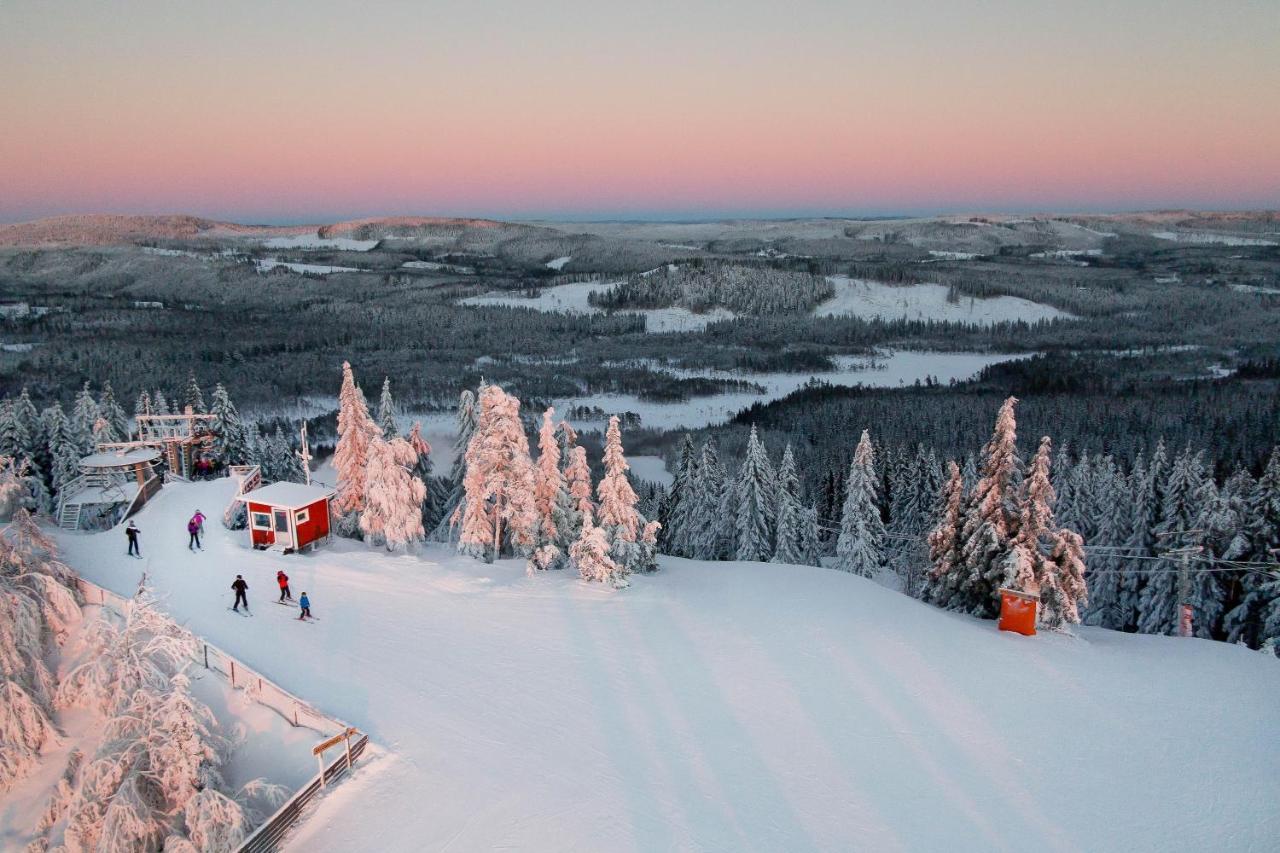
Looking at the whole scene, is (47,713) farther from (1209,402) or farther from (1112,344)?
(1112,344)

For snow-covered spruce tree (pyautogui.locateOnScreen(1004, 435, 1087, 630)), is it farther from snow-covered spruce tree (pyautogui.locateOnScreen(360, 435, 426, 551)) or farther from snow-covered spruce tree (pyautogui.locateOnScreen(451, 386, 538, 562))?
snow-covered spruce tree (pyautogui.locateOnScreen(360, 435, 426, 551))

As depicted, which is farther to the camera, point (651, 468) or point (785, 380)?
point (785, 380)

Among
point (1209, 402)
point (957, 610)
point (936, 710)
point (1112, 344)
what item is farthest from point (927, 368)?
point (936, 710)

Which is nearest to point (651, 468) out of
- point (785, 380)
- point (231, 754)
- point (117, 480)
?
point (117, 480)

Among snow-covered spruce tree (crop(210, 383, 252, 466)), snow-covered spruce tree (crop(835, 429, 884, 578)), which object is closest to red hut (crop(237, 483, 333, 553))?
snow-covered spruce tree (crop(210, 383, 252, 466))

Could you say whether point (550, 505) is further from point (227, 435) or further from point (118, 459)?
point (227, 435)

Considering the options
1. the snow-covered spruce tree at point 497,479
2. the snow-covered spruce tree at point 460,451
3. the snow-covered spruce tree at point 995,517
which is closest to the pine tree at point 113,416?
the snow-covered spruce tree at point 460,451

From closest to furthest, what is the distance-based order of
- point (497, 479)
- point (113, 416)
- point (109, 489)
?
point (497, 479) < point (109, 489) < point (113, 416)
